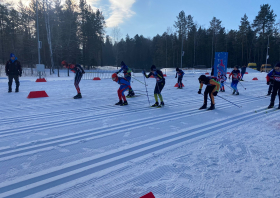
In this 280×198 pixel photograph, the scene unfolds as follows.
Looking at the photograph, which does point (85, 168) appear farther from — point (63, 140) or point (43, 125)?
point (43, 125)

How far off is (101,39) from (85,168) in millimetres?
48589

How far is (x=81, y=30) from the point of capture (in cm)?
3956

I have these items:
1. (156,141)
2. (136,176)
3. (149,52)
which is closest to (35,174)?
(136,176)

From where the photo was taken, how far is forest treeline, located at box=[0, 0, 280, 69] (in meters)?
34.1

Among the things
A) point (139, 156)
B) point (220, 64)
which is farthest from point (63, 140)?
point (220, 64)

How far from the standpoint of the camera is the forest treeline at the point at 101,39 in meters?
34.1

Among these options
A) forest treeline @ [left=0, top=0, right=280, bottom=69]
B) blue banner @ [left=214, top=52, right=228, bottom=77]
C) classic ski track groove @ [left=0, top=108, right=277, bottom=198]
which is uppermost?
forest treeline @ [left=0, top=0, right=280, bottom=69]

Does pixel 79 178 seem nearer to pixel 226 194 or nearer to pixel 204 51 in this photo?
pixel 226 194

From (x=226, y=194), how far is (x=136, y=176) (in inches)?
43.6

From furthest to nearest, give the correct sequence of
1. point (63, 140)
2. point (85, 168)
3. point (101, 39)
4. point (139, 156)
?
1. point (101, 39)
2. point (63, 140)
3. point (139, 156)
4. point (85, 168)

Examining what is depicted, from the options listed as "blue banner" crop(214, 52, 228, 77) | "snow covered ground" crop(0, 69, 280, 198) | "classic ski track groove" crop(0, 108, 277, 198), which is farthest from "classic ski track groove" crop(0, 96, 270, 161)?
"blue banner" crop(214, 52, 228, 77)

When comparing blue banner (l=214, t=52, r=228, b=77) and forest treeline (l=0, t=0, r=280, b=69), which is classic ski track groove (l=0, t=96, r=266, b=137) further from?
forest treeline (l=0, t=0, r=280, b=69)

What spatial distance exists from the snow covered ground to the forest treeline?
27180 millimetres

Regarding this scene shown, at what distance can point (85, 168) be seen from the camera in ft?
9.45
